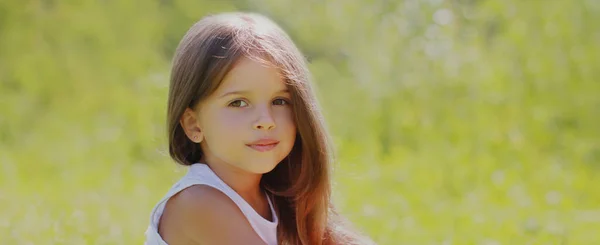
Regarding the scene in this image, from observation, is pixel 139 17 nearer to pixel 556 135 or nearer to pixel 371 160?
pixel 371 160

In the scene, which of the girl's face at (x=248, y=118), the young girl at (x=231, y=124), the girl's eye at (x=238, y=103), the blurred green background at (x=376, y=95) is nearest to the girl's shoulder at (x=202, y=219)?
the young girl at (x=231, y=124)

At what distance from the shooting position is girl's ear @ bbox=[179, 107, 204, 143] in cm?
231

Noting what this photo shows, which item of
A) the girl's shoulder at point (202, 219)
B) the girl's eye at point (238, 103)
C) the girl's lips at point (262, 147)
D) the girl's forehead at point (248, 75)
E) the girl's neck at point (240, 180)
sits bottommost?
the girl's shoulder at point (202, 219)

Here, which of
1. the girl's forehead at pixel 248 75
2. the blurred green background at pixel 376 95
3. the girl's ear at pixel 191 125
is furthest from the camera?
the blurred green background at pixel 376 95

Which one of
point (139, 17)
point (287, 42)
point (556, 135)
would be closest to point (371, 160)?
point (556, 135)

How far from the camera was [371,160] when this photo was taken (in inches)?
195

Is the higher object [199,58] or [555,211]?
[555,211]

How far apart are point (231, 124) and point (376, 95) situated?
3.16 m

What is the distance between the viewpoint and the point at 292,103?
2.29 m

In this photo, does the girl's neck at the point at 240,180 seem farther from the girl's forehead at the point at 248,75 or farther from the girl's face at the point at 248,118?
the girl's forehead at the point at 248,75

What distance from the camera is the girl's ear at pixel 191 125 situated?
7.58ft

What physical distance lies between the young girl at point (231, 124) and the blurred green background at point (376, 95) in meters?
1.96

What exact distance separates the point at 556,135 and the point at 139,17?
2592 mm

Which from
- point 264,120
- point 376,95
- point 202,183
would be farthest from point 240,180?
point 376,95
